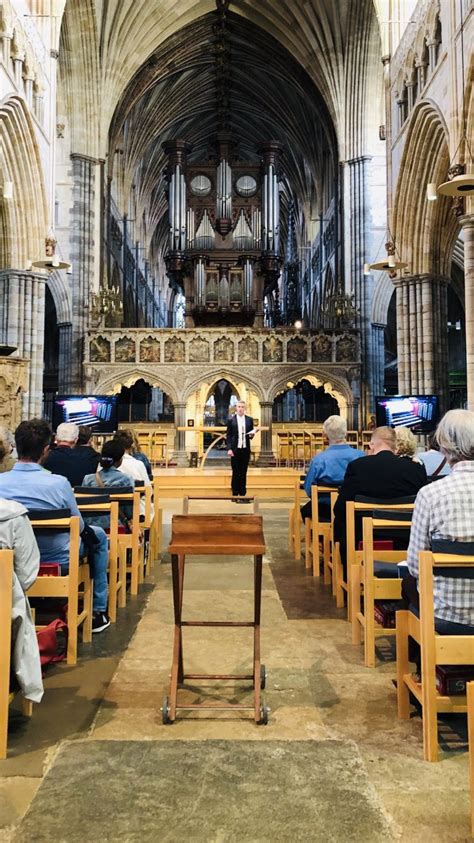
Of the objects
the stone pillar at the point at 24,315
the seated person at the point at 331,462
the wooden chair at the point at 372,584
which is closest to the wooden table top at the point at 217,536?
the wooden chair at the point at 372,584

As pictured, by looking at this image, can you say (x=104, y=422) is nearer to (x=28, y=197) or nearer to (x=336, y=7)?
(x=28, y=197)

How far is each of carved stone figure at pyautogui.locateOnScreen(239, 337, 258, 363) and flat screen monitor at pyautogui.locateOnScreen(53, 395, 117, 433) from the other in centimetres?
631

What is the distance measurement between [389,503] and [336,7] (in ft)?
67.6

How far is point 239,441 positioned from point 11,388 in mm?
3412

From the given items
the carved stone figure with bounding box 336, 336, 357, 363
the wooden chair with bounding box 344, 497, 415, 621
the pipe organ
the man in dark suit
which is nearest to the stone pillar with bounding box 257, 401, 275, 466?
the carved stone figure with bounding box 336, 336, 357, 363

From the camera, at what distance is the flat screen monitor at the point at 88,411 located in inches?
486

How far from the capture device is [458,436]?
8.00 feet

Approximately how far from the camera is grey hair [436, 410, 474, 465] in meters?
2.42

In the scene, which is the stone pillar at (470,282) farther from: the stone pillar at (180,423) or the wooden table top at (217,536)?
the stone pillar at (180,423)

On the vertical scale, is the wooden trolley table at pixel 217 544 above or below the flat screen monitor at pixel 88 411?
below

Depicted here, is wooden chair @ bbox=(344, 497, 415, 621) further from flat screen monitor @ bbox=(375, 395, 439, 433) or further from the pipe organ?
the pipe organ

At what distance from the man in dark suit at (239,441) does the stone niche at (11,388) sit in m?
3.10

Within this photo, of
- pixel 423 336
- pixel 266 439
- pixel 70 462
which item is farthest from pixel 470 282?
pixel 266 439

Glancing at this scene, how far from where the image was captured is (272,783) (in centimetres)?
204
